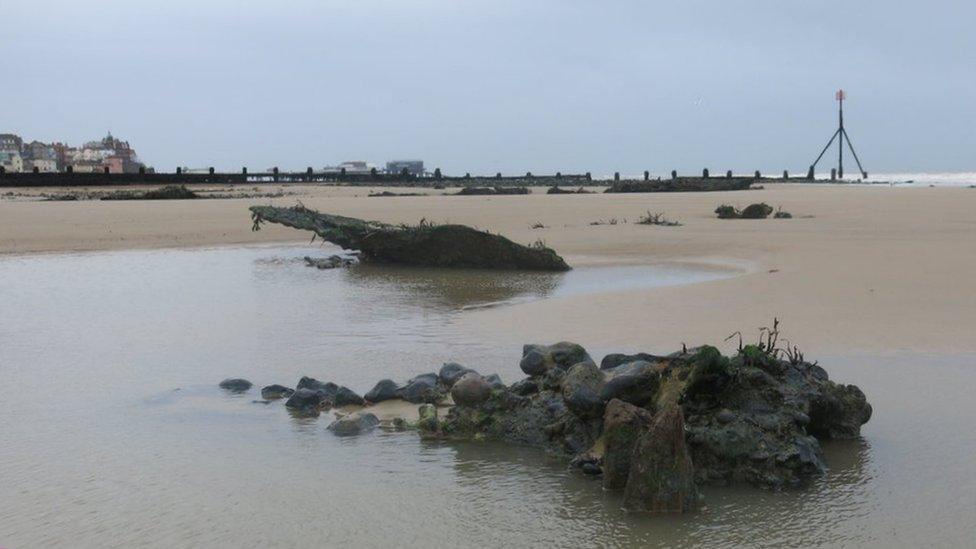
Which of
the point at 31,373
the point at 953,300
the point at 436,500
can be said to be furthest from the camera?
the point at 953,300

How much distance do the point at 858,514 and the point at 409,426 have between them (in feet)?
6.45

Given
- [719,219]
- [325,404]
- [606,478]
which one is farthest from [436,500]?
[719,219]

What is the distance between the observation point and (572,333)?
635 centimetres

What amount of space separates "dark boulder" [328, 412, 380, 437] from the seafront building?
66635 mm

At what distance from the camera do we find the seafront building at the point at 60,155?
227ft

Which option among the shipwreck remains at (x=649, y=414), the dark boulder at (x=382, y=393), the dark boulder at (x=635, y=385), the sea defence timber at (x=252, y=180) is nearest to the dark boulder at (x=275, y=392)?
the shipwreck remains at (x=649, y=414)

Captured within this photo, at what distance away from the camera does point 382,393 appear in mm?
4668

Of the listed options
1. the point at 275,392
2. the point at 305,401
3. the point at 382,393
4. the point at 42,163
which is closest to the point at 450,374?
the point at 382,393

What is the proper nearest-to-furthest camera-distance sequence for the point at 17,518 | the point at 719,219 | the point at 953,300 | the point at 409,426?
the point at 17,518 < the point at 409,426 < the point at 953,300 < the point at 719,219

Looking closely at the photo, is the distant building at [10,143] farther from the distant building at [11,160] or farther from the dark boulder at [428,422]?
the dark boulder at [428,422]

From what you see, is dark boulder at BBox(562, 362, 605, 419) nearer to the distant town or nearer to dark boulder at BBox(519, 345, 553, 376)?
dark boulder at BBox(519, 345, 553, 376)

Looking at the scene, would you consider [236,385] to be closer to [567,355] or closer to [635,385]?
[567,355]

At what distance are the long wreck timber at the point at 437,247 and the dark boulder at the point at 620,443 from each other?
6980 millimetres

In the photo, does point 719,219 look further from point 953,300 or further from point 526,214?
point 953,300
